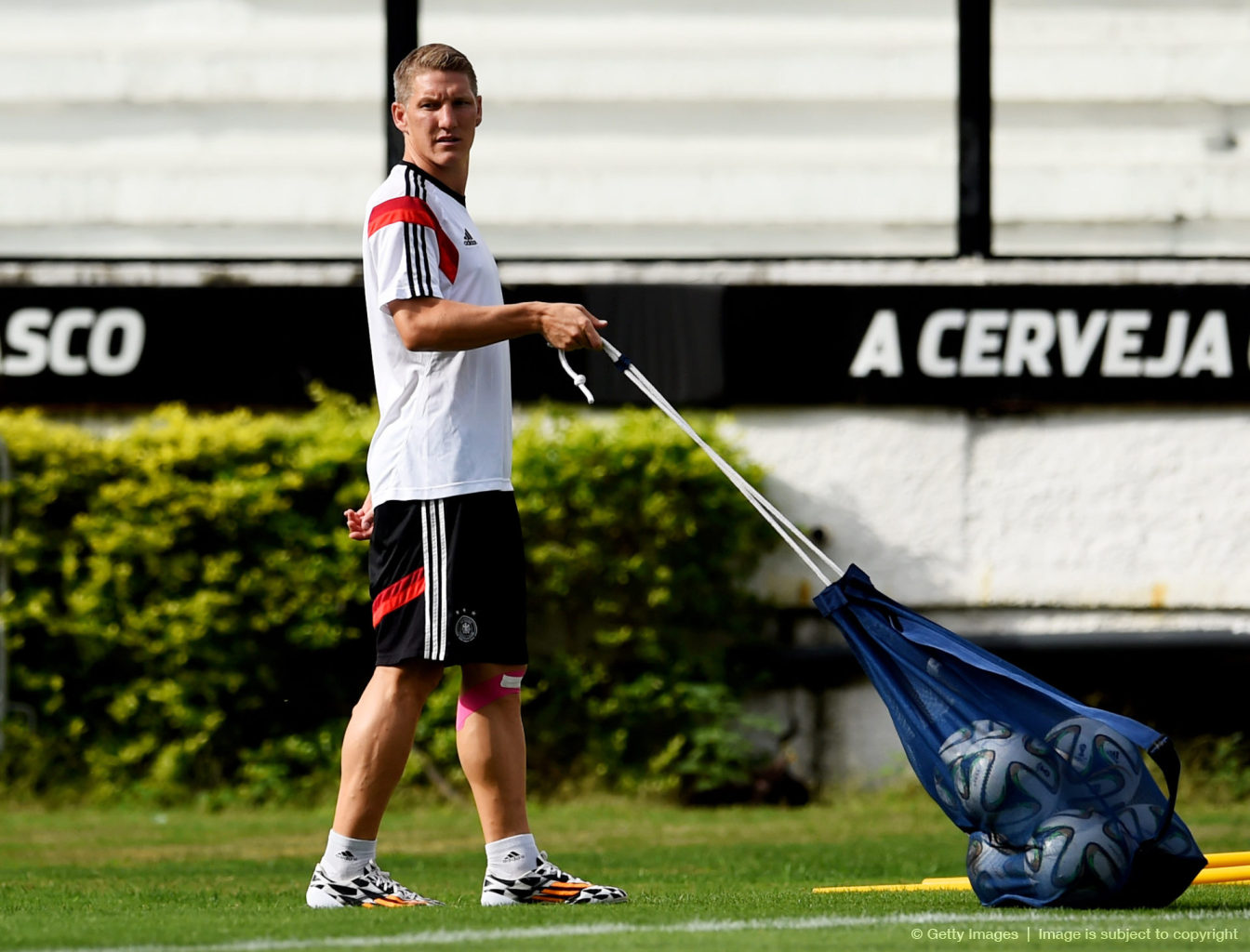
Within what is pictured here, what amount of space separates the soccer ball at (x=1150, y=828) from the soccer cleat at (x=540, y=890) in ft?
4.01

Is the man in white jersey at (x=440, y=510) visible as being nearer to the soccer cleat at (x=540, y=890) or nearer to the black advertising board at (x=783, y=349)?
the soccer cleat at (x=540, y=890)

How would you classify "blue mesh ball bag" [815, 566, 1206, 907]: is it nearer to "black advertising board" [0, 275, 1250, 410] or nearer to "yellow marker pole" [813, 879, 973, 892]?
"yellow marker pole" [813, 879, 973, 892]

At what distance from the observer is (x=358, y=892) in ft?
15.0

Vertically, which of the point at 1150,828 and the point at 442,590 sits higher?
the point at 442,590

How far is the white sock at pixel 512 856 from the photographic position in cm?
467

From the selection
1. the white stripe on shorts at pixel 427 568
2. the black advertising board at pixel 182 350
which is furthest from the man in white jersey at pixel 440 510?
the black advertising board at pixel 182 350

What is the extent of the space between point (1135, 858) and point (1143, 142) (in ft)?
19.7

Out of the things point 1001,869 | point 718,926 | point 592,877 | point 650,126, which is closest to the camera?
point 718,926

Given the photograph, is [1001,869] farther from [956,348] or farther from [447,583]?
[956,348]

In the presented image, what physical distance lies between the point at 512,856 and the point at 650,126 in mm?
5734

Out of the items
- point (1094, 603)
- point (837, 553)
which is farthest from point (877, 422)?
point (1094, 603)

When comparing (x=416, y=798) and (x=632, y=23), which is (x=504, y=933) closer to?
(x=416, y=798)

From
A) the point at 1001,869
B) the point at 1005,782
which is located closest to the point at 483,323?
the point at 1005,782

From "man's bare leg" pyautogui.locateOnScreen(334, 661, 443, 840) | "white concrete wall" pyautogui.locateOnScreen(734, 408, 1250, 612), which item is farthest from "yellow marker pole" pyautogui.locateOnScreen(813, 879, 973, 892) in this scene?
"white concrete wall" pyautogui.locateOnScreen(734, 408, 1250, 612)
